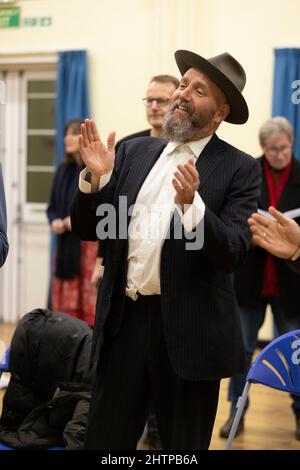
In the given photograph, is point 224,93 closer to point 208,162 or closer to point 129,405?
point 208,162

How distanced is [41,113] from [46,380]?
4.04 metres

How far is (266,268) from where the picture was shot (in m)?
3.69

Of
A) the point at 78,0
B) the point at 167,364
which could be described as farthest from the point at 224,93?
the point at 78,0

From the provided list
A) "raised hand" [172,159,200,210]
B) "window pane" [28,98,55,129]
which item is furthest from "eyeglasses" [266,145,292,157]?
"window pane" [28,98,55,129]

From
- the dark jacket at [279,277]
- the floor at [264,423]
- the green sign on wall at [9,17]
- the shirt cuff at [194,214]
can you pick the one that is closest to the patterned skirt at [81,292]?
the floor at [264,423]

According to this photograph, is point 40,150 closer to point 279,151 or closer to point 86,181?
point 279,151

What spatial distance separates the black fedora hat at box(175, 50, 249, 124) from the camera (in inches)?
82.1

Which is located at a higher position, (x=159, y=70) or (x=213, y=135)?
(x=159, y=70)

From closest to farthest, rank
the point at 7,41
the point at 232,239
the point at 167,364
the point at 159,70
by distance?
the point at 232,239, the point at 167,364, the point at 159,70, the point at 7,41

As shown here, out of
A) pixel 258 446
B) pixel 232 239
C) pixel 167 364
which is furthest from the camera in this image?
pixel 258 446

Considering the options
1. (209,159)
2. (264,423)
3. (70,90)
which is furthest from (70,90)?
(209,159)

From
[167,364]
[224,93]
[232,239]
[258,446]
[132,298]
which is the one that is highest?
[224,93]

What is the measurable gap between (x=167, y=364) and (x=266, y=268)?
173 centimetres

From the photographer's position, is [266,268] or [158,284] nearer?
[158,284]
